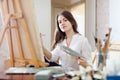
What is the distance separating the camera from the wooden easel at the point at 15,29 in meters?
1.38

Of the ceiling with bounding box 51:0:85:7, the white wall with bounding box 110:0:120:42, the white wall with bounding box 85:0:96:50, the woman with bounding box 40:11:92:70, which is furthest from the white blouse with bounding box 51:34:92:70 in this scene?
the ceiling with bounding box 51:0:85:7

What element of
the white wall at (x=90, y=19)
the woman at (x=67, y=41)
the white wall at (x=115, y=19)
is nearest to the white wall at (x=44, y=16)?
the white wall at (x=90, y=19)

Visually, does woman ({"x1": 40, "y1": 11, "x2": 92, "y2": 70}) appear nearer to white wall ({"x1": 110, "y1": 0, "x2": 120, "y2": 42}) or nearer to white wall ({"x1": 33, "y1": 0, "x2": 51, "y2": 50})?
white wall ({"x1": 110, "y1": 0, "x2": 120, "y2": 42})

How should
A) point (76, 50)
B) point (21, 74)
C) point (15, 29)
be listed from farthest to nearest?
point (76, 50), point (15, 29), point (21, 74)

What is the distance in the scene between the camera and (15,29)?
1451 millimetres

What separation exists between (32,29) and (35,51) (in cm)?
14

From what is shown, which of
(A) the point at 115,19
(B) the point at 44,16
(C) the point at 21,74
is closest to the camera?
(C) the point at 21,74

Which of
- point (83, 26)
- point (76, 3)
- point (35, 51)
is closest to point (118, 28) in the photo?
point (83, 26)

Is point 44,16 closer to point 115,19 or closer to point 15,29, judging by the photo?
point 115,19

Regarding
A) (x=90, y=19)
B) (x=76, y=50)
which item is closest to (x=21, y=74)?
(x=76, y=50)

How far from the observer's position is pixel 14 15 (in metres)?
1.39

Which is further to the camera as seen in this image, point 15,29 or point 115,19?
point 115,19

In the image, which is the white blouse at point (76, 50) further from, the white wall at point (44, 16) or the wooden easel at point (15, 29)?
the white wall at point (44, 16)

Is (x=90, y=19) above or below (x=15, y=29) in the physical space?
above
